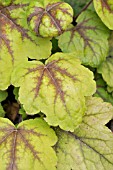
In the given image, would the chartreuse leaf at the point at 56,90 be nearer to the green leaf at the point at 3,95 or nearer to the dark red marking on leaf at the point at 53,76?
the dark red marking on leaf at the point at 53,76

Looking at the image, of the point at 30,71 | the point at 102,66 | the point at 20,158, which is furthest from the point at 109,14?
the point at 20,158

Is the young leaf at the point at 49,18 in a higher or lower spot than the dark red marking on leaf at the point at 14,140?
higher

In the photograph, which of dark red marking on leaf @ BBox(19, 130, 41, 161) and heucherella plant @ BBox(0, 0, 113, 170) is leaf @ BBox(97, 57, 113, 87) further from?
dark red marking on leaf @ BBox(19, 130, 41, 161)

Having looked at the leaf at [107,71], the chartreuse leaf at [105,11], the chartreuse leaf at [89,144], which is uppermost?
the chartreuse leaf at [105,11]

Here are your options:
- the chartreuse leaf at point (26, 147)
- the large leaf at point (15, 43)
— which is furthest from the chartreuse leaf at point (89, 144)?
the large leaf at point (15, 43)

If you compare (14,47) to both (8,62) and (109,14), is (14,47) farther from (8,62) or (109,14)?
(109,14)

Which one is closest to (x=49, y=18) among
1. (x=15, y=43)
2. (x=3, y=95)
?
(x=15, y=43)

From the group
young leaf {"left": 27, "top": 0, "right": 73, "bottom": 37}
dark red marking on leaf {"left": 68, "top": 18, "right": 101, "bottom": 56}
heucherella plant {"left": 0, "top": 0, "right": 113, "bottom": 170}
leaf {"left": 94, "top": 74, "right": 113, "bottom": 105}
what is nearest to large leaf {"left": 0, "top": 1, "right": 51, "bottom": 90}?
heucherella plant {"left": 0, "top": 0, "right": 113, "bottom": 170}

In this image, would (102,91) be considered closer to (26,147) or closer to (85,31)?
(85,31)
